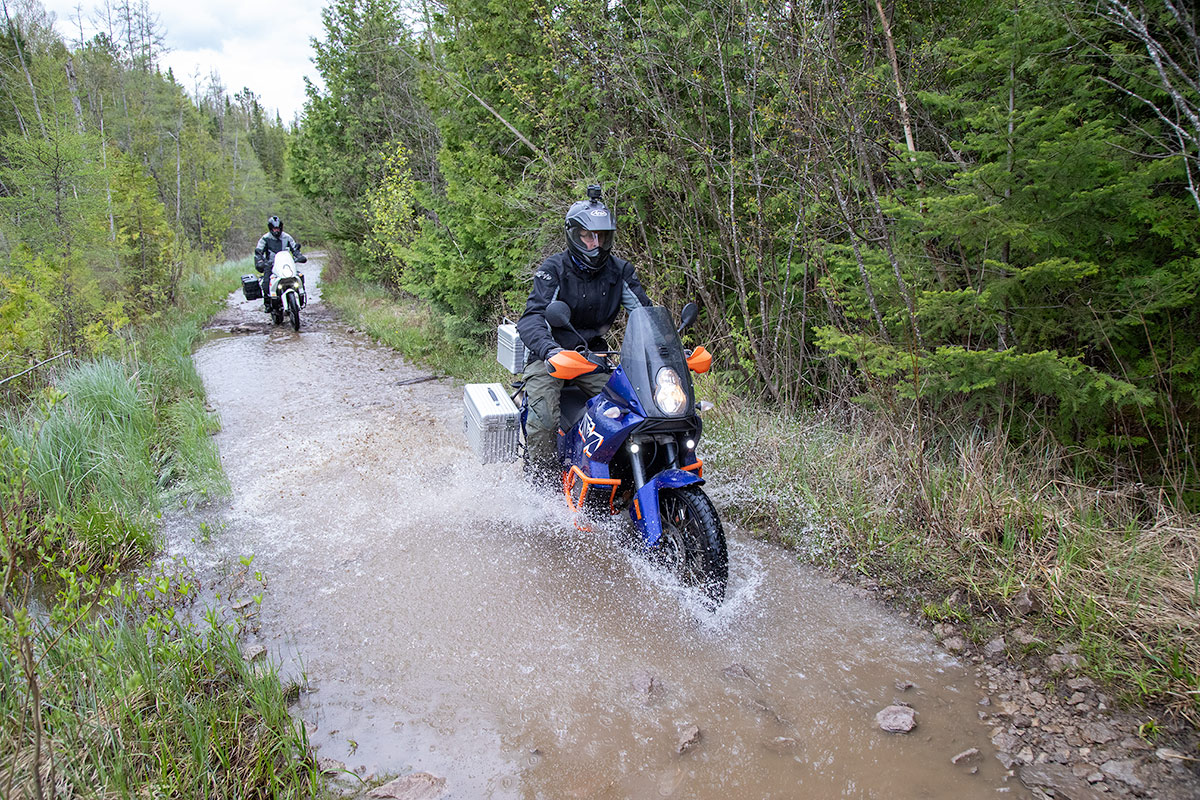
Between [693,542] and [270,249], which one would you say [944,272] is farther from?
[270,249]

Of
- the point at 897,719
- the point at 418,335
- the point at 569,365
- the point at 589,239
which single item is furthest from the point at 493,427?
the point at 418,335

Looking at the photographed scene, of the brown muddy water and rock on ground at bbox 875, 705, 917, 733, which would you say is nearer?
the brown muddy water

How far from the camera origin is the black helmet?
4.11 meters

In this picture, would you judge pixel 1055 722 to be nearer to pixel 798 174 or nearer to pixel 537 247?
pixel 798 174

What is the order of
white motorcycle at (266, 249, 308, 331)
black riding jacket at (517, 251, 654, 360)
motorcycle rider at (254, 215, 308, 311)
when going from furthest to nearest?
motorcycle rider at (254, 215, 308, 311), white motorcycle at (266, 249, 308, 331), black riding jacket at (517, 251, 654, 360)

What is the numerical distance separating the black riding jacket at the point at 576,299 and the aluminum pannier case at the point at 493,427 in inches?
30.0

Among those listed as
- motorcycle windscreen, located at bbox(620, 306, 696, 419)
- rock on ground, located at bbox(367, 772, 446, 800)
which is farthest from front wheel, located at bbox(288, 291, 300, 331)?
rock on ground, located at bbox(367, 772, 446, 800)

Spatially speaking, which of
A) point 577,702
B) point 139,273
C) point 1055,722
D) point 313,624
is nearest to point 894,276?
point 1055,722

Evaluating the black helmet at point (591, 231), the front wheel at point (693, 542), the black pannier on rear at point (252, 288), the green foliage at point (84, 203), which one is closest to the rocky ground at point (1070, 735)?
the front wheel at point (693, 542)

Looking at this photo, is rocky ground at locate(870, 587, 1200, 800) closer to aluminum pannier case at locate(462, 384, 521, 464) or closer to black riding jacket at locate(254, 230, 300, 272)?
aluminum pannier case at locate(462, 384, 521, 464)

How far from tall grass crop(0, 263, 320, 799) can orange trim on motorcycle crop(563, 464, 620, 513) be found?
6.15 feet

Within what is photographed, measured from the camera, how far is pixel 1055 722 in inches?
106

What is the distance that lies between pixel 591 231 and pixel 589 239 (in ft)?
0.27

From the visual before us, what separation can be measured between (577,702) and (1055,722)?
1988 mm
